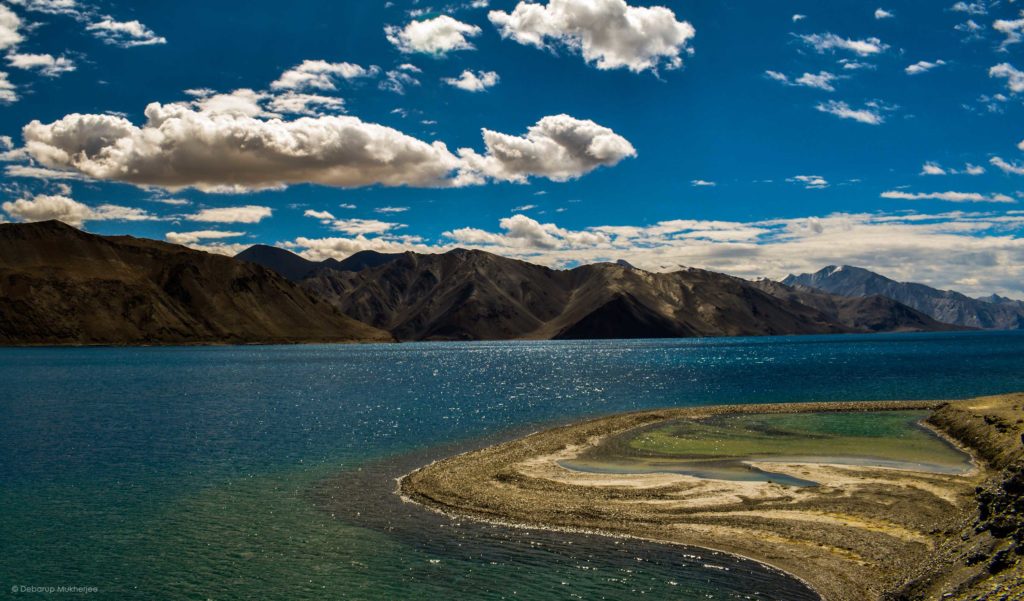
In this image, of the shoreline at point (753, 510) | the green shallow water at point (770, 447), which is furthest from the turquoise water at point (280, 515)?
the green shallow water at point (770, 447)

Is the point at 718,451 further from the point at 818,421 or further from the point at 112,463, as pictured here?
the point at 112,463

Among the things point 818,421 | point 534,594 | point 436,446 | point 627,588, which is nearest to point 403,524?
point 534,594

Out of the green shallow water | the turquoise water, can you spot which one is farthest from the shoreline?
the green shallow water

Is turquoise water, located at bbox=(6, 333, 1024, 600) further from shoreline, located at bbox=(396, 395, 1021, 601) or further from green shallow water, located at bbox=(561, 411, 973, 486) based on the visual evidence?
green shallow water, located at bbox=(561, 411, 973, 486)

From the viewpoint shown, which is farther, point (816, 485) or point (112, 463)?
point (112, 463)

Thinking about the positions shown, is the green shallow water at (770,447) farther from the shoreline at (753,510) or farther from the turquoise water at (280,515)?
the turquoise water at (280,515)

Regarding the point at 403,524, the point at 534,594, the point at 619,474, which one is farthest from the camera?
the point at 619,474

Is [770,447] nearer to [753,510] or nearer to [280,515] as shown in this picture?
[753,510]

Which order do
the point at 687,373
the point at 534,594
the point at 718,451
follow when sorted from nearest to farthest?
the point at 534,594, the point at 718,451, the point at 687,373

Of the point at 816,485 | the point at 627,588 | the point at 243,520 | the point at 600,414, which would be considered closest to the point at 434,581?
the point at 627,588
